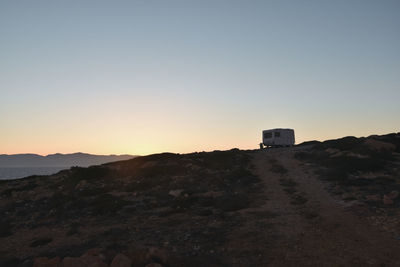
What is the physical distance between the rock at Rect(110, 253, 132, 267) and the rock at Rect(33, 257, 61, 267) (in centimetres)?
224

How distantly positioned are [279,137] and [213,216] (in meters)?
44.0

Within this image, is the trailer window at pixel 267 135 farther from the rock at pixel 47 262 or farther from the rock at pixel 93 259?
the rock at pixel 47 262

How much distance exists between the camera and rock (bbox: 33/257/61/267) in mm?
10453

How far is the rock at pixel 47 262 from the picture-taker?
10453 millimetres

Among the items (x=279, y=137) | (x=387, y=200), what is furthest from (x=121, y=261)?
(x=279, y=137)

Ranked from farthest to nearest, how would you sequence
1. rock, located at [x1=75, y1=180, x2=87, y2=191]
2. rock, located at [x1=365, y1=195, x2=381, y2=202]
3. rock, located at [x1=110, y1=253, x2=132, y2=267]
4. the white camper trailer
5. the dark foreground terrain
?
1. the white camper trailer
2. rock, located at [x1=75, y1=180, x2=87, y2=191]
3. rock, located at [x1=365, y1=195, x2=381, y2=202]
4. the dark foreground terrain
5. rock, located at [x1=110, y1=253, x2=132, y2=267]

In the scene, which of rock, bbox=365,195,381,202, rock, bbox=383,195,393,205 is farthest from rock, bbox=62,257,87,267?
rock, bbox=365,195,381,202

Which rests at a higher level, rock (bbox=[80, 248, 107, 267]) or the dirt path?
the dirt path

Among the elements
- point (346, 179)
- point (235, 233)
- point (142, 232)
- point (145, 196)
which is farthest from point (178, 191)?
point (346, 179)

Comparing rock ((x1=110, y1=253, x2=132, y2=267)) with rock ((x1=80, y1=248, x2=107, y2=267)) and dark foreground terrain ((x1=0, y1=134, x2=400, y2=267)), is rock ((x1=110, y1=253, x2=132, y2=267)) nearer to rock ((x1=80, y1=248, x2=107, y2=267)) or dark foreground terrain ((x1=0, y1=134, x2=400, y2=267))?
dark foreground terrain ((x1=0, y1=134, x2=400, y2=267))

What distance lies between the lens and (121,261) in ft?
32.6

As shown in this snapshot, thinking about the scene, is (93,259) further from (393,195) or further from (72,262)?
(393,195)

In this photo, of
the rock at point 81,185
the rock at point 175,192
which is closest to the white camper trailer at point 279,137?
the rock at point 175,192

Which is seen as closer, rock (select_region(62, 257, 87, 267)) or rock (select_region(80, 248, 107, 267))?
rock (select_region(80, 248, 107, 267))
